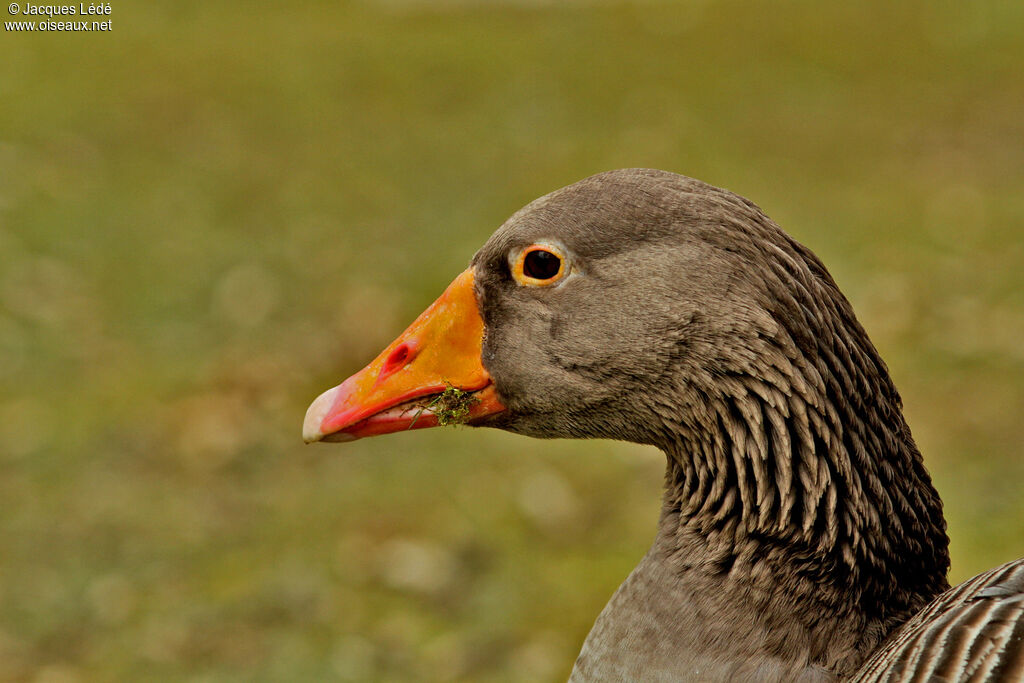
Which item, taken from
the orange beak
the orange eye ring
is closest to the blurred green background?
the orange beak

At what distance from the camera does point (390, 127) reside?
12289mm

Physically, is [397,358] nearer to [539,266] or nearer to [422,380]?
[422,380]

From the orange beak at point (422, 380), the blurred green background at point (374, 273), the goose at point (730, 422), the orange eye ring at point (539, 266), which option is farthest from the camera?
the blurred green background at point (374, 273)

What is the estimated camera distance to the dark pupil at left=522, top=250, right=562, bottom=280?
300 centimetres

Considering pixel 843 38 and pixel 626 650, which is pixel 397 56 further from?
pixel 626 650

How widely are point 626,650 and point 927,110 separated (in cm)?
1119

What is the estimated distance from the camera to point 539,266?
3020 mm

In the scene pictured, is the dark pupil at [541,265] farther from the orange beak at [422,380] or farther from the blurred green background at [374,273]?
the blurred green background at [374,273]

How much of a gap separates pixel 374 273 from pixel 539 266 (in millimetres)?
5945

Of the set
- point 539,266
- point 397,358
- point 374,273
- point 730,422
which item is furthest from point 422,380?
point 374,273

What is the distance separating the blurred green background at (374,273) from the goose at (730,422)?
7.38 feet

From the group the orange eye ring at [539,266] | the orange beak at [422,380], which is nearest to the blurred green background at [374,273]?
Result: the orange beak at [422,380]

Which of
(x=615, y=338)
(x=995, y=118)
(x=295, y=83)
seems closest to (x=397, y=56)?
(x=295, y=83)

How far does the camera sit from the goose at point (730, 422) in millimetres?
2758
